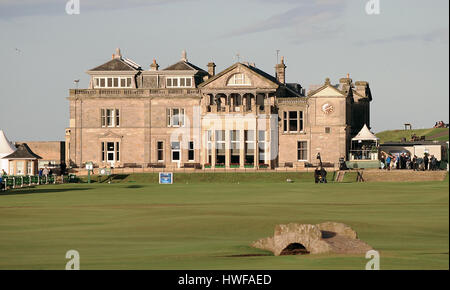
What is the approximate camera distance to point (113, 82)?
348ft

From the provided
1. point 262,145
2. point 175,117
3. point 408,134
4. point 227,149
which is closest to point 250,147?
point 262,145

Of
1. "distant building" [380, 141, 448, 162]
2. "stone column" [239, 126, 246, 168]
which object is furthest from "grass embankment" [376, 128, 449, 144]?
"stone column" [239, 126, 246, 168]

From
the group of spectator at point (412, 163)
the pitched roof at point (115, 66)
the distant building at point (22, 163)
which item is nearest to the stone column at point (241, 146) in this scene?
the group of spectator at point (412, 163)

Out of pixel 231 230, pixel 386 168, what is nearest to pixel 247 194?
pixel 231 230

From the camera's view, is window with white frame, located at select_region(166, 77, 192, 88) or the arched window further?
window with white frame, located at select_region(166, 77, 192, 88)

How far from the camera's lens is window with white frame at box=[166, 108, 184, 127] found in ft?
340

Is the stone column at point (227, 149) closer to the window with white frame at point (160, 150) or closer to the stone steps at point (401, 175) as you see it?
the window with white frame at point (160, 150)

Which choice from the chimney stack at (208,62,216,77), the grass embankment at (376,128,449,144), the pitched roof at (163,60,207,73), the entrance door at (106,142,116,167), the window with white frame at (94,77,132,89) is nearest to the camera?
the entrance door at (106,142,116,167)

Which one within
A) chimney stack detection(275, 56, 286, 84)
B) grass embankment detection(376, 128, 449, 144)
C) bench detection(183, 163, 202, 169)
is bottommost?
bench detection(183, 163, 202, 169)

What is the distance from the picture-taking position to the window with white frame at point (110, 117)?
342ft

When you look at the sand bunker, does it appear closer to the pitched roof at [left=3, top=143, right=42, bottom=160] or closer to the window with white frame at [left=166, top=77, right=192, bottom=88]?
the pitched roof at [left=3, top=143, right=42, bottom=160]

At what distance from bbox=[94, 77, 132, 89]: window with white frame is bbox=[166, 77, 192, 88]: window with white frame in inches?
186

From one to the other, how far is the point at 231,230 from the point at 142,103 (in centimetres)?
7259
